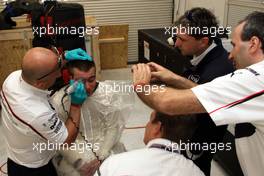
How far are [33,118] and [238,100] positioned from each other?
3.09ft

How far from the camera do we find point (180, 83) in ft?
5.35

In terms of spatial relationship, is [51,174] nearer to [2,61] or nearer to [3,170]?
[3,170]

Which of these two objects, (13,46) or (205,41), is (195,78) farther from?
(13,46)

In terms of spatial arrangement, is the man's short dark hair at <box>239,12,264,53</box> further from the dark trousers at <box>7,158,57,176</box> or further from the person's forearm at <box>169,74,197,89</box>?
the dark trousers at <box>7,158,57,176</box>

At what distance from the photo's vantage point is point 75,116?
5.67 ft

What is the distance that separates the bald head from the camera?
1457 millimetres

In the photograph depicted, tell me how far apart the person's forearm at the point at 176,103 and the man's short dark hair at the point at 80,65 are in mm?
770

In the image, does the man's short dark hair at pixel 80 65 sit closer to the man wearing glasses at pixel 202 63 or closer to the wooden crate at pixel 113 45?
the man wearing glasses at pixel 202 63

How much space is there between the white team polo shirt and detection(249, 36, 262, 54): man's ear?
3.24 feet

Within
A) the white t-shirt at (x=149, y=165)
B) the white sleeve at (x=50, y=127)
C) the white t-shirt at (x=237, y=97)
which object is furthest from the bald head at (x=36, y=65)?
the white t-shirt at (x=237, y=97)

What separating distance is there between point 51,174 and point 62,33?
154 centimetres

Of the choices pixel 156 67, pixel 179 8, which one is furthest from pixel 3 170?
pixel 179 8

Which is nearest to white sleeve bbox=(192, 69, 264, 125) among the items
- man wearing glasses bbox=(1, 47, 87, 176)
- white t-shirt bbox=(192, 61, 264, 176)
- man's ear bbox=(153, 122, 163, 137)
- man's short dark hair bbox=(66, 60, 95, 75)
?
white t-shirt bbox=(192, 61, 264, 176)

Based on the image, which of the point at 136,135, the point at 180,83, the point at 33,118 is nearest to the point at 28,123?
the point at 33,118
